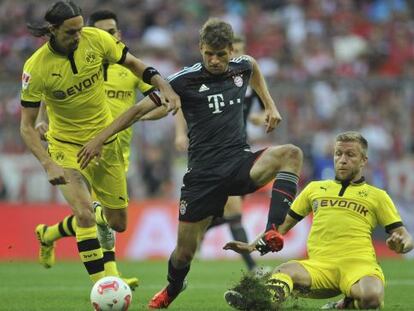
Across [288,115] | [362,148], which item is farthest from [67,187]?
[288,115]

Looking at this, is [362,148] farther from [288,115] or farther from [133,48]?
[133,48]

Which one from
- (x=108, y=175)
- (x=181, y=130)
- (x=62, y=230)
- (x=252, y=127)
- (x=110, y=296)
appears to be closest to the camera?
(x=110, y=296)

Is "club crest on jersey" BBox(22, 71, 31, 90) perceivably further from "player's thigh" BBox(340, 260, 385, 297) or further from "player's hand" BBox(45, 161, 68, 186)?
"player's thigh" BBox(340, 260, 385, 297)

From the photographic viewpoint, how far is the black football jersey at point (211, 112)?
8555 mm

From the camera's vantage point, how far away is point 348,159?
8688 mm

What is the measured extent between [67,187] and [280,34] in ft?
42.5

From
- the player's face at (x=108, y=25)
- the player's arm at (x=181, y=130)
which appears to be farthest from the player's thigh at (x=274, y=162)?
the player's face at (x=108, y=25)

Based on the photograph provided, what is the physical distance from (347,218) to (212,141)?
4.25 feet

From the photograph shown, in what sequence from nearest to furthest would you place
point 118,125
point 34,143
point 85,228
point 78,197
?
point 118,125, point 34,143, point 85,228, point 78,197

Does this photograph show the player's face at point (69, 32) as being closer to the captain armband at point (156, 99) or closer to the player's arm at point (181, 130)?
the captain armband at point (156, 99)

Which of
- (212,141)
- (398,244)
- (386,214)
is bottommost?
(398,244)

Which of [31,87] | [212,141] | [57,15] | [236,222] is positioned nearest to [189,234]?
[212,141]

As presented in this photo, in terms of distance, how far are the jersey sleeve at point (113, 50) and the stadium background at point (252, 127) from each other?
7055 mm

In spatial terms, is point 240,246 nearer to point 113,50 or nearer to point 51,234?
point 113,50
